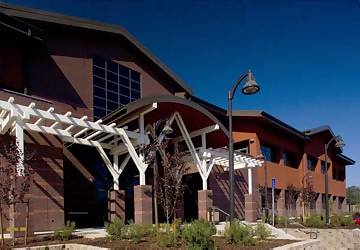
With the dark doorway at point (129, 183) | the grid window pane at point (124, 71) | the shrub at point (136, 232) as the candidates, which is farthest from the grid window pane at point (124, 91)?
the shrub at point (136, 232)

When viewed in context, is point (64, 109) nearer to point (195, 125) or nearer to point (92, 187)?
point (92, 187)

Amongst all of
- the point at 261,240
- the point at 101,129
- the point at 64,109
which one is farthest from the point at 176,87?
the point at 261,240

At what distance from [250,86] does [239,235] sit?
14.8 ft

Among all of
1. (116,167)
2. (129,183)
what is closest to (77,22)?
(116,167)

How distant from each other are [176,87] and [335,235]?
1479cm

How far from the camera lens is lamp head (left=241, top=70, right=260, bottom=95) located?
1357cm

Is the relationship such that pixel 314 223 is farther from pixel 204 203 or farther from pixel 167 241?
pixel 167 241

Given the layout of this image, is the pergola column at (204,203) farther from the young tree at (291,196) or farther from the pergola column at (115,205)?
the young tree at (291,196)

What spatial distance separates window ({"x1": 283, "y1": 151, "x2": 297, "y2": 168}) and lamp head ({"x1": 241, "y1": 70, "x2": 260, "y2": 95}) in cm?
3118

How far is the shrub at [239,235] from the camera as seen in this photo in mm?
13398

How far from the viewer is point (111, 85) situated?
1011 inches

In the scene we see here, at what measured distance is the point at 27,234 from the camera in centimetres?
1481

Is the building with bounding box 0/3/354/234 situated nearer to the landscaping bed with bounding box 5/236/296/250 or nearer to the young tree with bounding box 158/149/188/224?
the landscaping bed with bounding box 5/236/296/250

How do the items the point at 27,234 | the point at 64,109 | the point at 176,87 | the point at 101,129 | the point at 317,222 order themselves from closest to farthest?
1. the point at 27,234
2. the point at 101,129
3. the point at 64,109
4. the point at 317,222
5. the point at 176,87
